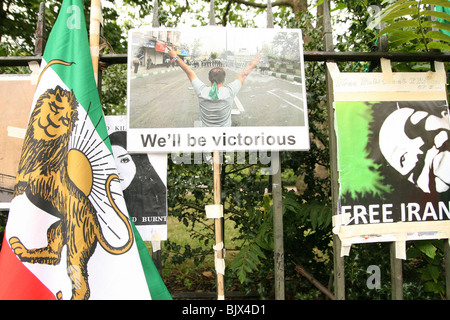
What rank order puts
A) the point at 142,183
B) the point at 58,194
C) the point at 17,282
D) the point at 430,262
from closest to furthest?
1. the point at 17,282
2. the point at 58,194
3. the point at 142,183
4. the point at 430,262

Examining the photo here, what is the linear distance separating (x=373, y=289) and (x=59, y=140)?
272 centimetres

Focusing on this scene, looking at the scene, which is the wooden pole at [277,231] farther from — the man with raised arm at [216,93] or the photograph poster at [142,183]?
the photograph poster at [142,183]

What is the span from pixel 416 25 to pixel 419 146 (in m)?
0.81

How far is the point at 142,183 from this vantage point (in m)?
2.49

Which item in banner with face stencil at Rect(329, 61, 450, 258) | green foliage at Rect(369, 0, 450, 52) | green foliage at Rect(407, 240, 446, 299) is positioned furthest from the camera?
green foliage at Rect(407, 240, 446, 299)

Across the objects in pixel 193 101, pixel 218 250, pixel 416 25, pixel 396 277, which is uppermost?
pixel 416 25

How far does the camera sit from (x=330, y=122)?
2400mm

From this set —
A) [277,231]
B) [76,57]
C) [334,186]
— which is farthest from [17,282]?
[334,186]

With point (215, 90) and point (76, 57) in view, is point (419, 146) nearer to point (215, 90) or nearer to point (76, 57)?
point (215, 90)

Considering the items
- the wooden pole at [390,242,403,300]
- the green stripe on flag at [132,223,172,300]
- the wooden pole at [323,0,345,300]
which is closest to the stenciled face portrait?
the wooden pole at [323,0,345,300]

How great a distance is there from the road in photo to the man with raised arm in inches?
1.2

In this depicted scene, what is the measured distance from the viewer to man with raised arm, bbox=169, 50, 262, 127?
2.34m

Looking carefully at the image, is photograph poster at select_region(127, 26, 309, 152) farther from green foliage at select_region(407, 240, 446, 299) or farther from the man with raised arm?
→ green foliage at select_region(407, 240, 446, 299)

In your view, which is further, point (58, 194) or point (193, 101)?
point (193, 101)
